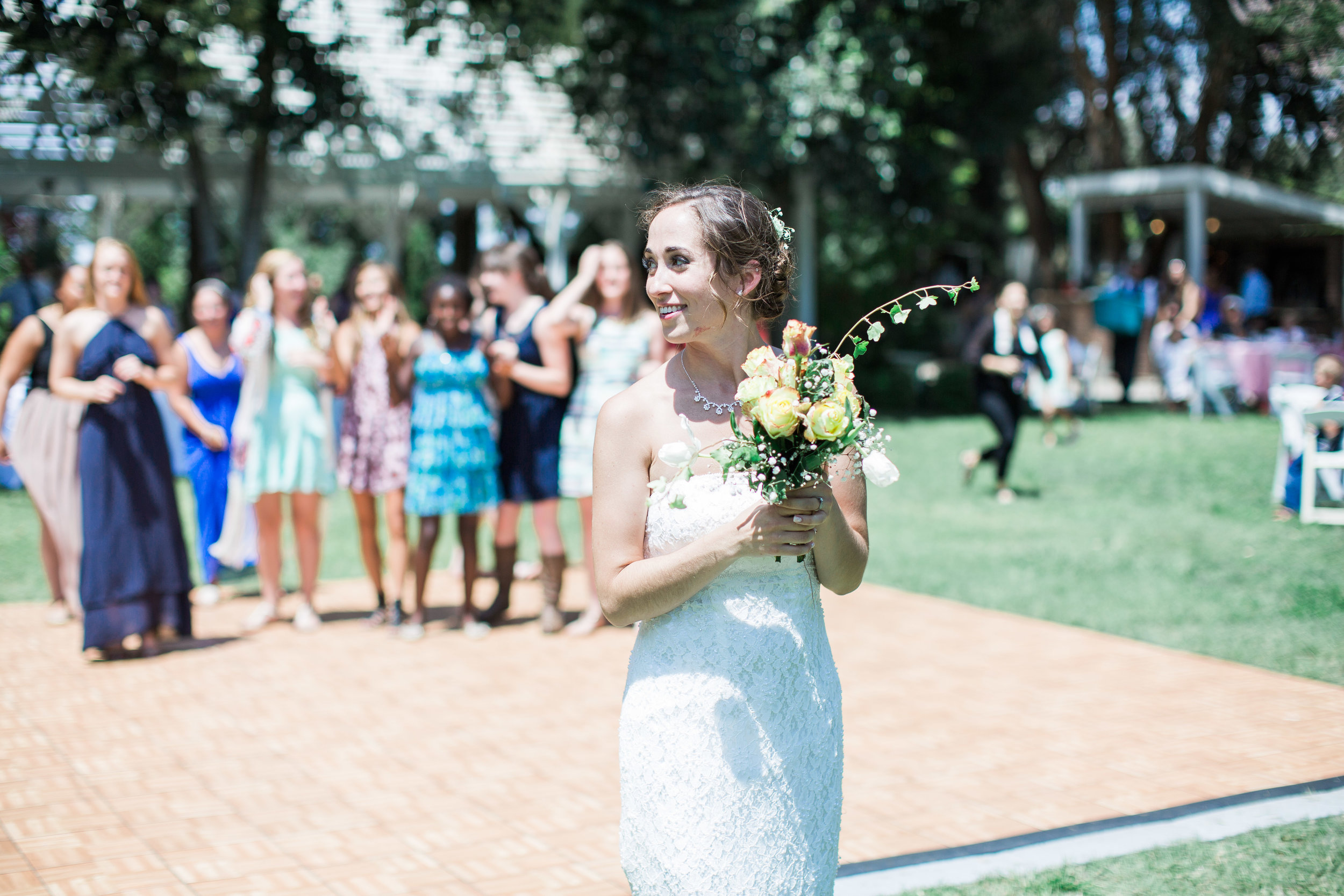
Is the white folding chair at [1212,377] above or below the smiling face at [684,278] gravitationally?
below

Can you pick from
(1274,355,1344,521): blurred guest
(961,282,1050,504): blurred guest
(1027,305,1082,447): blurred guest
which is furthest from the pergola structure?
Result: (961,282,1050,504): blurred guest

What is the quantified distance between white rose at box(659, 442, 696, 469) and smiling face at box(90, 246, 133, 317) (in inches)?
219

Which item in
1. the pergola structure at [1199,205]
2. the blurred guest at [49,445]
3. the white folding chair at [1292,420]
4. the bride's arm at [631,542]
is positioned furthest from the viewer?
the pergola structure at [1199,205]

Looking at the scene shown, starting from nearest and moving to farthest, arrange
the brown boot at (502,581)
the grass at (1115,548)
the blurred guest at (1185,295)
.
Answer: the grass at (1115,548) → the brown boot at (502,581) → the blurred guest at (1185,295)

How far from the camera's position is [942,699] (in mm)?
6172

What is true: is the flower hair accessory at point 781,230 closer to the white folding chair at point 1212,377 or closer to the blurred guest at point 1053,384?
the blurred guest at point 1053,384

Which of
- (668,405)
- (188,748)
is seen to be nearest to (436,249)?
(188,748)

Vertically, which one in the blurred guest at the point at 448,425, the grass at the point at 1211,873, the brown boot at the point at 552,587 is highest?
the blurred guest at the point at 448,425

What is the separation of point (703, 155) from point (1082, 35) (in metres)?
10.1

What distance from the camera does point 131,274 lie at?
6.97 m

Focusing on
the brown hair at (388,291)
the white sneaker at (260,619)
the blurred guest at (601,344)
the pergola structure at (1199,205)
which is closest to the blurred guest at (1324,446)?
the blurred guest at (601,344)

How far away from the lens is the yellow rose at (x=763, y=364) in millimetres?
2328

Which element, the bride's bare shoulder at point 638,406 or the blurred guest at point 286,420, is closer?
the bride's bare shoulder at point 638,406

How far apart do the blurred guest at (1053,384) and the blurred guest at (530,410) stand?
8.34 metres
